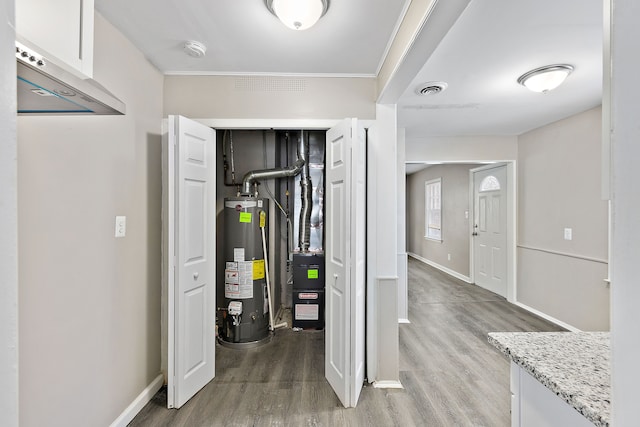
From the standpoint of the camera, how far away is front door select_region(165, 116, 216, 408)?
2117mm

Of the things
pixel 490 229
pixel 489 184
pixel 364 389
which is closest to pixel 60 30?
pixel 364 389

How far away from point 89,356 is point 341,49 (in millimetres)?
2354

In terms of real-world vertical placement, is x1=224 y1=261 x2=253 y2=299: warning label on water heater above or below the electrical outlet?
below

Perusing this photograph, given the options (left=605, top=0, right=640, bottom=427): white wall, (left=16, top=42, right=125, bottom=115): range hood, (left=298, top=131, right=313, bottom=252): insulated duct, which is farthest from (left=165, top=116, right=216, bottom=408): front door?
(left=605, top=0, right=640, bottom=427): white wall

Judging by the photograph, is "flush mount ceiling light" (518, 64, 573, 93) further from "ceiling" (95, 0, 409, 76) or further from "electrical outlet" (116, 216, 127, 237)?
"electrical outlet" (116, 216, 127, 237)

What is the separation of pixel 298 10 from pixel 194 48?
0.90 meters

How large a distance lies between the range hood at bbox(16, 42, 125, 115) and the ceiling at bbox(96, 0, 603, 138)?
114 cm

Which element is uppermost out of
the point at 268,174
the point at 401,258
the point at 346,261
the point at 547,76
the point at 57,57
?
the point at 547,76

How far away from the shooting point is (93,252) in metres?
1.70

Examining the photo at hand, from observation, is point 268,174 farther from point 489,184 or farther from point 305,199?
point 489,184

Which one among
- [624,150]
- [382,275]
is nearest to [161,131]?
[382,275]

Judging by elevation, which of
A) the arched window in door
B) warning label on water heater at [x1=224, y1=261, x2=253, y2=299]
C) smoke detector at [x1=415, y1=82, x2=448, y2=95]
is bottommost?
warning label on water heater at [x1=224, y1=261, x2=253, y2=299]

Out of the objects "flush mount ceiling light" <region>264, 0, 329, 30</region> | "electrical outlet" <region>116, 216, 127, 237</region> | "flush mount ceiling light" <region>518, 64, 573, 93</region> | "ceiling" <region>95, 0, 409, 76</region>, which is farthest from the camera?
"flush mount ceiling light" <region>518, 64, 573, 93</region>

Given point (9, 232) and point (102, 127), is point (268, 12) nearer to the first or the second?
point (102, 127)
